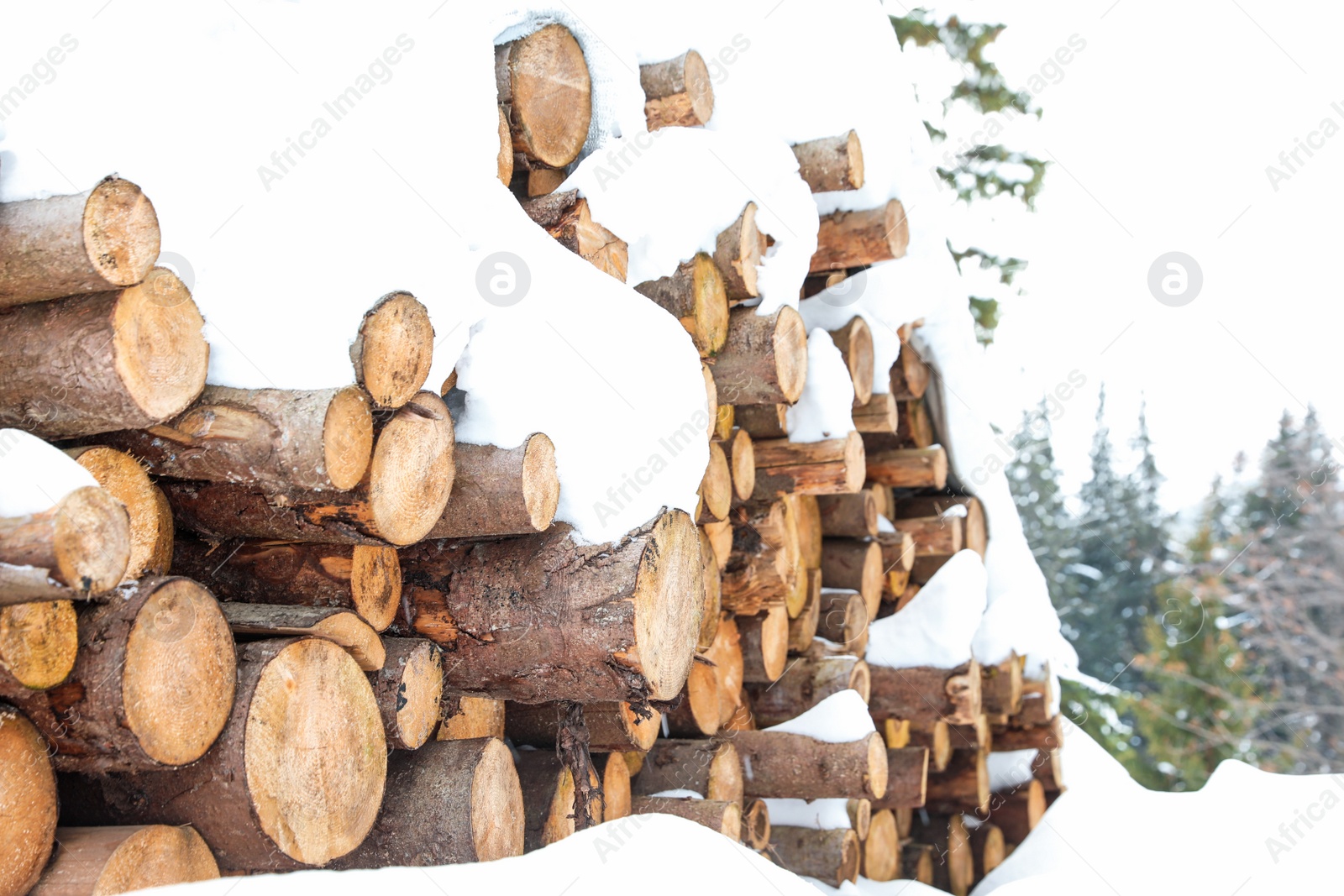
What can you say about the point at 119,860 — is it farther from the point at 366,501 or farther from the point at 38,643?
the point at 366,501

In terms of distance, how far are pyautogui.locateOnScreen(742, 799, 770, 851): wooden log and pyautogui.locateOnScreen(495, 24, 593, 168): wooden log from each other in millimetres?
1738

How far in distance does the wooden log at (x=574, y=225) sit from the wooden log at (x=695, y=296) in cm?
24

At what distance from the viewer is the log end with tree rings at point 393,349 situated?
4.31 feet

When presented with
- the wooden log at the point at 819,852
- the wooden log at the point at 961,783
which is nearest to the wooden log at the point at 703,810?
the wooden log at the point at 819,852

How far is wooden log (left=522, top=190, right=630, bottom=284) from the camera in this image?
1.87 metres

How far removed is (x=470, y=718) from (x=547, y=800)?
228 mm

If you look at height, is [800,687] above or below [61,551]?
below

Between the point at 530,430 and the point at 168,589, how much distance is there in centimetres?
57

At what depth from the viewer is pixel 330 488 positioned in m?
1.28

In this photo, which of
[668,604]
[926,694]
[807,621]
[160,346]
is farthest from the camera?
[926,694]

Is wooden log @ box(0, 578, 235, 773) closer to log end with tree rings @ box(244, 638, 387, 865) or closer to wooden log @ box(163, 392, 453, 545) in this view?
log end with tree rings @ box(244, 638, 387, 865)

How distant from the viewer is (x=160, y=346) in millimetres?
1181

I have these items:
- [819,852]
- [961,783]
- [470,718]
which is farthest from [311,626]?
[961,783]

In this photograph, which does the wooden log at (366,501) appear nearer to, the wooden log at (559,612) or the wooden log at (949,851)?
the wooden log at (559,612)
